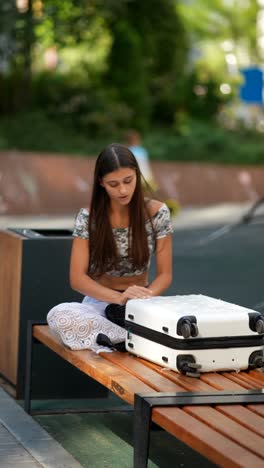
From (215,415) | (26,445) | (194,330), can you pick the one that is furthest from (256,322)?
(26,445)

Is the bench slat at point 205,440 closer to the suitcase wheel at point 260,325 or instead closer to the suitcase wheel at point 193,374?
the suitcase wheel at point 193,374

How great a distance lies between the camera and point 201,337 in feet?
17.1

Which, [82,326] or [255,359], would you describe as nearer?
[255,359]

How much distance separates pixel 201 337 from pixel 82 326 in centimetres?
88

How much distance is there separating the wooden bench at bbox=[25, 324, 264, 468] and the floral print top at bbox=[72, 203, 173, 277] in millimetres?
573

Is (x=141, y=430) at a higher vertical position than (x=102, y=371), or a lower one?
lower

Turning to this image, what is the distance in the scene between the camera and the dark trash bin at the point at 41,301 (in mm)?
6887

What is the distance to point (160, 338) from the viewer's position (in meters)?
5.32

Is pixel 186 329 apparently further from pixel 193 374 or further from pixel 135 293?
pixel 135 293

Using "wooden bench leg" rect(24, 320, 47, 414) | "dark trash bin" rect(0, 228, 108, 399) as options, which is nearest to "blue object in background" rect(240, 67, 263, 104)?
"dark trash bin" rect(0, 228, 108, 399)

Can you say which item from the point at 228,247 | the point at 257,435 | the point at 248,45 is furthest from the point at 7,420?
the point at 248,45

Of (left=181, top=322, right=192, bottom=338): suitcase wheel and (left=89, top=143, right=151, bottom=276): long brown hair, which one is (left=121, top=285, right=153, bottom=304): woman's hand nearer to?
(left=89, top=143, right=151, bottom=276): long brown hair

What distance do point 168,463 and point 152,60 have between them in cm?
3116

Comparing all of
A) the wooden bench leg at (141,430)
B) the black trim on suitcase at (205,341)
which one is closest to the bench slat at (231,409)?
the black trim on suitcase at (205,341)
